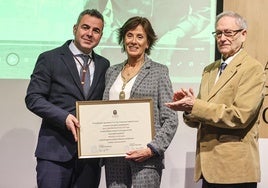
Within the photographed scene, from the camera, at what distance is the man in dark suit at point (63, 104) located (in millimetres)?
2023

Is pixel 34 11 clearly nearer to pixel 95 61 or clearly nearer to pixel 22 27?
pixel 22 27

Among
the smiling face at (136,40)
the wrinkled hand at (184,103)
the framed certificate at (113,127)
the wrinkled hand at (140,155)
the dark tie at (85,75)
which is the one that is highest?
the smiling face at (136,40)

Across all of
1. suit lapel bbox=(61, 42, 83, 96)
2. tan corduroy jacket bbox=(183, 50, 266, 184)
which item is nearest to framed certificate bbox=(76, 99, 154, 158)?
suit lapel bbox=(61, 42, 83, 96)

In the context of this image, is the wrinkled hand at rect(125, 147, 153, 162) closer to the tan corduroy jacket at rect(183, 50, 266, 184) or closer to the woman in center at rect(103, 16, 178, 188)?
the woman in center at rect(103, 16, 178, 188)

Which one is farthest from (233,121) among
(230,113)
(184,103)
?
(184,103)

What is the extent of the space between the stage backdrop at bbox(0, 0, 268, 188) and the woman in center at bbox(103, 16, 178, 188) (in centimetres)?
85

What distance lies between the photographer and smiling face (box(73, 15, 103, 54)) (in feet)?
6.99

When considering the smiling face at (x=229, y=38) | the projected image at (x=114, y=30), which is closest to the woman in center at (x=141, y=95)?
the smiling face at (x=229, y=38)

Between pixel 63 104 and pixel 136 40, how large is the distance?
476 millimetres

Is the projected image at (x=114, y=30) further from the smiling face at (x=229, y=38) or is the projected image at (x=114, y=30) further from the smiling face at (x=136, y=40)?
the smiling face at (x=229, y=38)

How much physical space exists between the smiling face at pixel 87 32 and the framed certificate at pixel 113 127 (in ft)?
1.08

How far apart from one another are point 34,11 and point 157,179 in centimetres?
153

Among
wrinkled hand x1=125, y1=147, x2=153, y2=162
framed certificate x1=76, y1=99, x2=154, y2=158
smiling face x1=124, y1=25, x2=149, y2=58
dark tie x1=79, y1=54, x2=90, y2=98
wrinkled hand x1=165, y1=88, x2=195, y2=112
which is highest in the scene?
smiling face x1=124, y1=25, x2=149, y2=58

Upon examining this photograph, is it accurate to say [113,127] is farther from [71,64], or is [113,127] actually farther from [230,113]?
[230,113]
